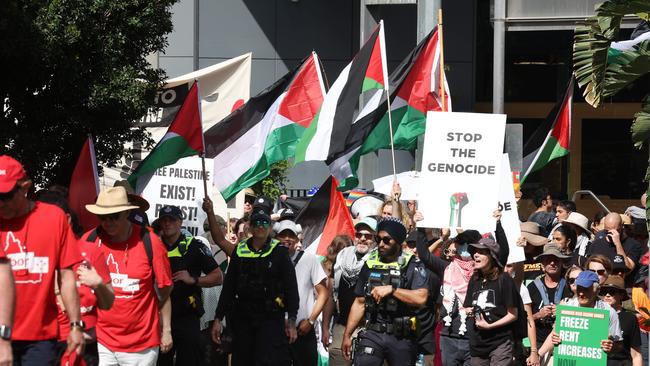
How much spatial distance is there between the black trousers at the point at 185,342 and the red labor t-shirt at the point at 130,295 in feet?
6.27

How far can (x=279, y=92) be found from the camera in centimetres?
1534

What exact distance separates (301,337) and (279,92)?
14.0ft

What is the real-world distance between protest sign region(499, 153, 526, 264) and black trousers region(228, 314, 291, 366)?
7.56 feet

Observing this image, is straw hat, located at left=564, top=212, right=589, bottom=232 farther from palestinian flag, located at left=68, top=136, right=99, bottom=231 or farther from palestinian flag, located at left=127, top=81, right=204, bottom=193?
palestinian flag, located at left=68, top=136, right=99, bottom=231

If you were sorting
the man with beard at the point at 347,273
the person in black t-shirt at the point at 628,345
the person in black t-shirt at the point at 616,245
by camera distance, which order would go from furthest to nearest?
the person in black t-shirt at the point at 616,245 < the man with beard at the point at 347,273 < the person in black t-shirt at the point at 628,345

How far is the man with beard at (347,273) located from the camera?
11719 millimetres

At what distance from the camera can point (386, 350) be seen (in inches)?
412

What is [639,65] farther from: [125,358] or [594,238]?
[125,358]

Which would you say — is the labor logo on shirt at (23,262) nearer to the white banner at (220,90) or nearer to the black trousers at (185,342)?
the black trousers at (185,342)

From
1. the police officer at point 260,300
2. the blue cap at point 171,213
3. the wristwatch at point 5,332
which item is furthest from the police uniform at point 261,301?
the wristwatch at point 5,332

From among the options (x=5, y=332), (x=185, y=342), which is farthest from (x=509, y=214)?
(x=5, y=332)

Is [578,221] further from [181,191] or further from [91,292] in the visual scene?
[91,292]

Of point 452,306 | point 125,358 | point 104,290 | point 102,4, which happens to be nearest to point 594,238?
point 452,306

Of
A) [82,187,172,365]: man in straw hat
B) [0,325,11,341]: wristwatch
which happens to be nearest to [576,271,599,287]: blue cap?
[82,187,172,365]: man in straw hat
